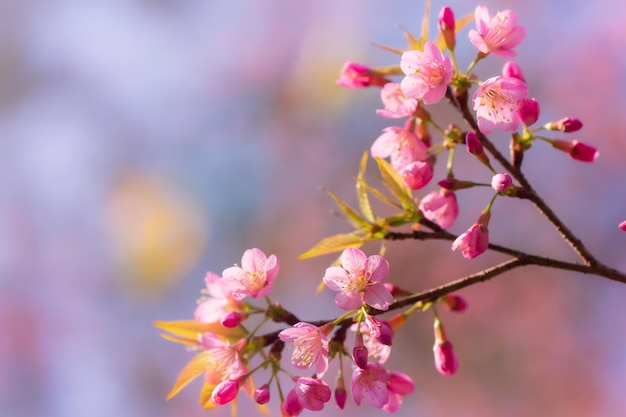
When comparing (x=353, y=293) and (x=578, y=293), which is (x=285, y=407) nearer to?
(x=353, y=293)

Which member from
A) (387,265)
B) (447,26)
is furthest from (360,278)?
(447,26)

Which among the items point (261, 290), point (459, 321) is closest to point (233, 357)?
point (261, 290)

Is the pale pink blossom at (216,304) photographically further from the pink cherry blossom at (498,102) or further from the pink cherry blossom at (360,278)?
the pink cherry blossom at (498,102)

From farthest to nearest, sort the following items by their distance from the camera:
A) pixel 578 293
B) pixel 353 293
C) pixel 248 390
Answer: pixel 578 293
pixel 248 390
pixel 353 293

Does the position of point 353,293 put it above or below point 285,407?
above

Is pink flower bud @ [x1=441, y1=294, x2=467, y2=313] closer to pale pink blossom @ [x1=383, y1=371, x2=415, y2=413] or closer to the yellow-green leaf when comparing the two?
pale pink blossom @ [x1=383, y1=371, x2=415, y2=413]

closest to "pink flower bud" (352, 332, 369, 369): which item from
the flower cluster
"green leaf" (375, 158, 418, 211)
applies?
the flower cluster

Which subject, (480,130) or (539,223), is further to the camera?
(539,223)
